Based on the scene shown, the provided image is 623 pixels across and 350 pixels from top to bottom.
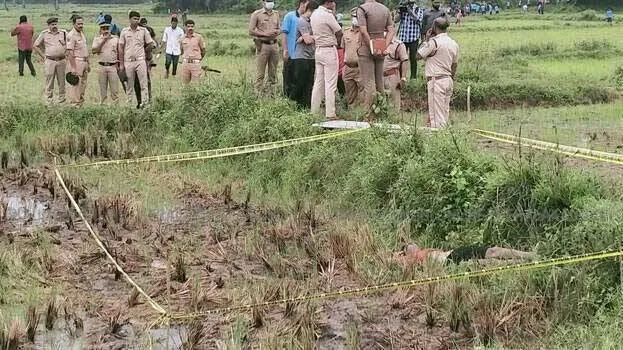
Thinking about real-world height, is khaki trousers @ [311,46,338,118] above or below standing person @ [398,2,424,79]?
below

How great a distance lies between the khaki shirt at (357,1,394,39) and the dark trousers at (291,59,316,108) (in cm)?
93

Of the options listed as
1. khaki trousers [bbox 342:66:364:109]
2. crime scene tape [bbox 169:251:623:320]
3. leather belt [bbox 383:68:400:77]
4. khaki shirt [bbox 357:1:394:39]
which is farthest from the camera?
leather belt [bbox 383:68:400:77]

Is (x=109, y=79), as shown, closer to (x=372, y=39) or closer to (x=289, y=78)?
(x=289, y=78)

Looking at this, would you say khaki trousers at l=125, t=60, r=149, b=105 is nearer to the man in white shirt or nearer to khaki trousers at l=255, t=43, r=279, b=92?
khaki trousers at l=255, t=43, r=279, b=92

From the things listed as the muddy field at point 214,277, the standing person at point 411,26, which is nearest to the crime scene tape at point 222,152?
the muddy field at point 214,277

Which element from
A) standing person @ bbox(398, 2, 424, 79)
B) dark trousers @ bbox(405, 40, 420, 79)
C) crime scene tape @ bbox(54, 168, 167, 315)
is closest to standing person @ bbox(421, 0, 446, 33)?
standing person @ bbox(398, 2, 424, 79)

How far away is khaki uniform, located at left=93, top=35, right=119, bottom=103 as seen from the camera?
41.8ft

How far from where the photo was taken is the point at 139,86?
42.8 feet

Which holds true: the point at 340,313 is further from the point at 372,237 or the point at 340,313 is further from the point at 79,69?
the point at 79,69

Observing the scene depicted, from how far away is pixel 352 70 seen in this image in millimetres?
10859

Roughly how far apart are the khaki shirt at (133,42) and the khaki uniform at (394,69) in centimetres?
377

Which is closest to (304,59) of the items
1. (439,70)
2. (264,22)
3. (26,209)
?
(264,22)

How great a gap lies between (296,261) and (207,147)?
13.6ft

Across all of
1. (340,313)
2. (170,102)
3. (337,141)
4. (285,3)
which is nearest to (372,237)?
(340,313)
